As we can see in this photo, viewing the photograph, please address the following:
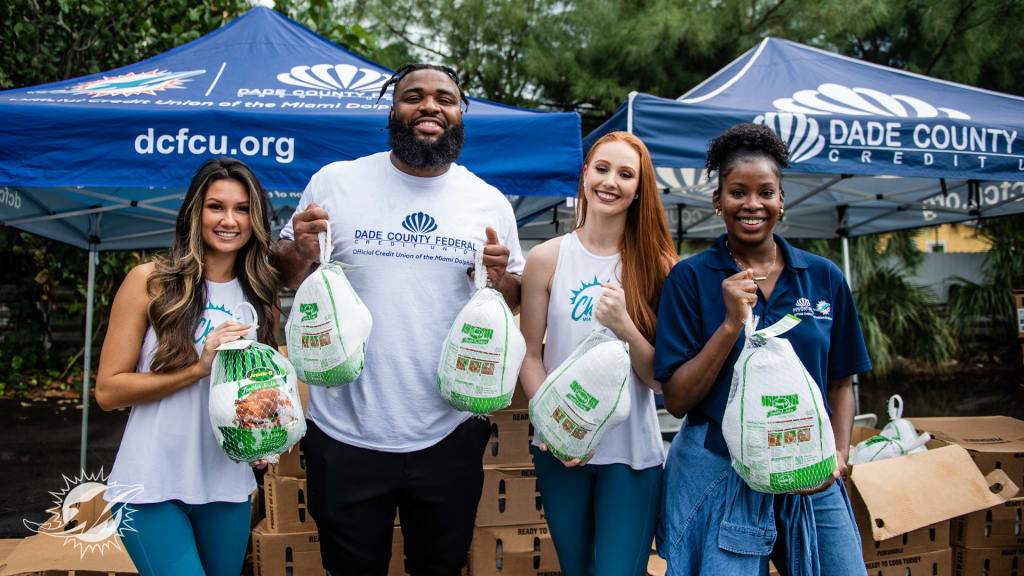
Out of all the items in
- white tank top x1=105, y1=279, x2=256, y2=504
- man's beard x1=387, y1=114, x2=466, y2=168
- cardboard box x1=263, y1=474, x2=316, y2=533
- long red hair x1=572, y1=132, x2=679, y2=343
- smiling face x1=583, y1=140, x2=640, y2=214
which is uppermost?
man's beard x1=387, y1=114, x2=466, y2=168

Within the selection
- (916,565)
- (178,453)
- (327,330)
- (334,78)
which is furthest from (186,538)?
(916,565)

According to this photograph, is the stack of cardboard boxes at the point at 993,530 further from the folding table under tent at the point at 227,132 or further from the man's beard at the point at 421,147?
the man's beard at the point at 421,147

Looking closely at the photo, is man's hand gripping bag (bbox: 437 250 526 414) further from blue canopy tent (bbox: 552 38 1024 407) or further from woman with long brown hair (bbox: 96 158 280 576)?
blue canopy tent (bbox: 552 38 1024 407)

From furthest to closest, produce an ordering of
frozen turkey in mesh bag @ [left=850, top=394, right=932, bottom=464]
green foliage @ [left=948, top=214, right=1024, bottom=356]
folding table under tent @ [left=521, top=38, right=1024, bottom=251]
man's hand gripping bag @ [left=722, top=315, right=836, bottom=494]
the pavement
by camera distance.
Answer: green foliage @ [left=948, top=214, right=1024, bottom=356] → the pavement → frozen turkey in mesh bag @ [left=850, top=394, right=932, bottom=464] → folding table under tent @ [left=521, top=38, right=1024, bottom=251] → man's hand gripping bag @ [left=722, top=315, right=836, bottom=494]

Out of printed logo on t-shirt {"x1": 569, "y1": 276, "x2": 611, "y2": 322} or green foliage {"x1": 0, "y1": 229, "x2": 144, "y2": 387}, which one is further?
green foliage {"x1": 0, "y1": 229, "x2": 144, "y2": 387}

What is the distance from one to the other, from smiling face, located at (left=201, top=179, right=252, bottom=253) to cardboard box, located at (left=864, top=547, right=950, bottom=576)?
3.13 m

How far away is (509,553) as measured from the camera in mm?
3064

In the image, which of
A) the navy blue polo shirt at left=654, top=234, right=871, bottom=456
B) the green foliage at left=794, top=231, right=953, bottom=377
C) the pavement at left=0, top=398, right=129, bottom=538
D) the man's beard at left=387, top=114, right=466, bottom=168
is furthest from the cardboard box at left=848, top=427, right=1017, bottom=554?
the green foliage at left=794, top=231, right=953, bottom=377

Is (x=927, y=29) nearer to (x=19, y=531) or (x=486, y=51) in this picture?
(x=486, y=51)

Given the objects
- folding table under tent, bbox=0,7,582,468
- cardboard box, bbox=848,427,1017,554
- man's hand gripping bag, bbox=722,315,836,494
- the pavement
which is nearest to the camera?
man's hand gripping bag, bbox=722,315,836,494

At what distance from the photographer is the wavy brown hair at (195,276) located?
1.86 meters

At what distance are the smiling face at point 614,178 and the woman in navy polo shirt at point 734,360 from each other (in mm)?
270

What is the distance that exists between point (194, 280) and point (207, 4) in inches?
282

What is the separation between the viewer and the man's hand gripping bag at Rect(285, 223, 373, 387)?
181cm
